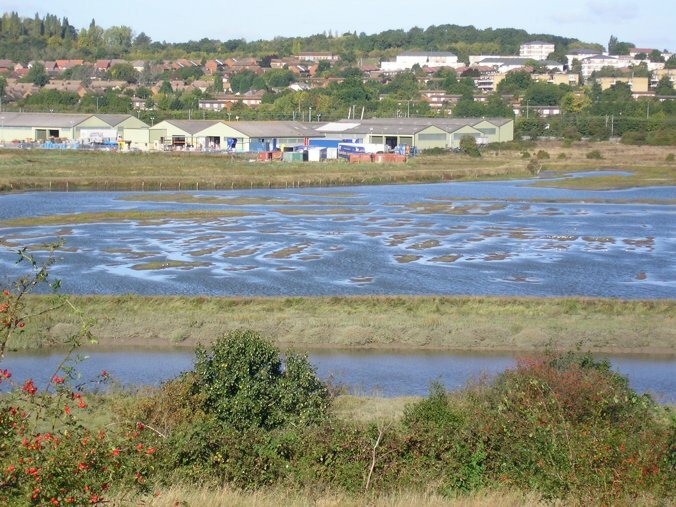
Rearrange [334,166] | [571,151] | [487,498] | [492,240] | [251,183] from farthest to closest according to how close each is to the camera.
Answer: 1. [571,151]
2. [334,166]
3. [251,183]
4. [492,240]
5. [487,498]

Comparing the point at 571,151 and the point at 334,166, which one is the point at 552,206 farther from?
the point at 571,151

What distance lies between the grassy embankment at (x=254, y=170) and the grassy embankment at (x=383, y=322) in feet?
86.2

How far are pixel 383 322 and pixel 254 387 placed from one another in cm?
663

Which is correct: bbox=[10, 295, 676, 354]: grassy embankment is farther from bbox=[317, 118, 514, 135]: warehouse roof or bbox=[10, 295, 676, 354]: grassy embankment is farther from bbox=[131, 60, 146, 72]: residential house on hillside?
bbox=[131, 60, 146, 72]: residential house on hillside

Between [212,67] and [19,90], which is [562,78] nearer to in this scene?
[212,67]

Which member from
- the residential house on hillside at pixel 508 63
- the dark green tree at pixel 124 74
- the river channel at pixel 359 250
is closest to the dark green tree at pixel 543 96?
the residential house on hillside at pixel 508 63

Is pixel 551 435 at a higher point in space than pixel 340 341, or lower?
higher

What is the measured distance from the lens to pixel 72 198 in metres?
41.1

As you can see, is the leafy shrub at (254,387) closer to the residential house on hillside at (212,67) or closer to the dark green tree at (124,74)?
the dark green tree at (124,74)

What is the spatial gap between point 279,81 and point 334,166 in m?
70.4

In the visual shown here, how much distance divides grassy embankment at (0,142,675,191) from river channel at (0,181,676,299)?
256 centimetres

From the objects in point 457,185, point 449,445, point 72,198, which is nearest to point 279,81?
point 457,185

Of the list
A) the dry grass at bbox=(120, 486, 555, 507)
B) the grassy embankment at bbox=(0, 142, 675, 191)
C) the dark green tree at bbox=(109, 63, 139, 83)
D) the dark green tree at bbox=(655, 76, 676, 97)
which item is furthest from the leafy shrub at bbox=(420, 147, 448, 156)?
the dark green tree at bbox=(109, 63, 139, 83)

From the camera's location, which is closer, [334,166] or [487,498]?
[487,498]
